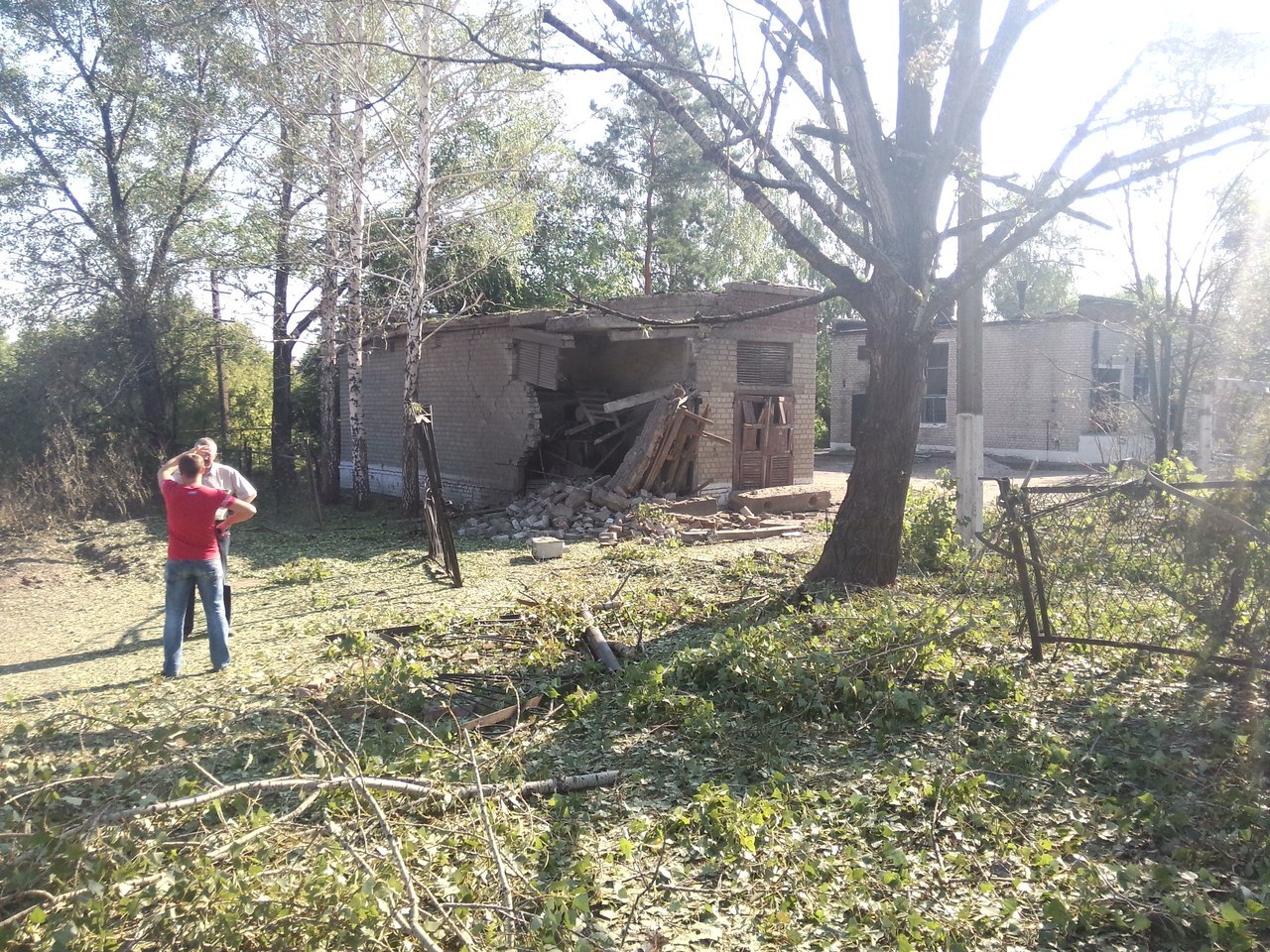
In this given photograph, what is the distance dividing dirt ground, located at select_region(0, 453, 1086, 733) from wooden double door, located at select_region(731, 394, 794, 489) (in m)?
3.47

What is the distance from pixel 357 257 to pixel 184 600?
31.6ft

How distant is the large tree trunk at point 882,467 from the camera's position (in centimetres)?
790

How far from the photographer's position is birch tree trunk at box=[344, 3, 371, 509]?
13531 millimetres

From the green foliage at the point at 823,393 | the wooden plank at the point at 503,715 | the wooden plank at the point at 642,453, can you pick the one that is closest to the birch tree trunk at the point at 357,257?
the wooden plank at the point at 642,453

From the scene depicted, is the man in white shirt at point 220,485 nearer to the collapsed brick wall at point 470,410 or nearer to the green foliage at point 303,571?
the green foliage at point 303,571

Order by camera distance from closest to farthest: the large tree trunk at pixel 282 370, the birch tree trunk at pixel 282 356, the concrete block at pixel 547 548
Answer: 1. the concrete block at pixel 547 548
2. the birch tree trunk at pixel 282 356
3. the large tree trunk at pixel 282 370

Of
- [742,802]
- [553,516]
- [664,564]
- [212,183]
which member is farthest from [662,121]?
[742,802]

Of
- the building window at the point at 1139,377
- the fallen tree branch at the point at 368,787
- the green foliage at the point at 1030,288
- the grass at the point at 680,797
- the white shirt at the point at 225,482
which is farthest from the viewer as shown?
the green foliage at the point at 1030,288

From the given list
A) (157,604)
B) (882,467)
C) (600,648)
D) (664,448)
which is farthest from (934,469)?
(157,604)

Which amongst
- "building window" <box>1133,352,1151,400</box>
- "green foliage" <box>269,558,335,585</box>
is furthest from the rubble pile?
"building window" <box>1133,352,1151,400</box>

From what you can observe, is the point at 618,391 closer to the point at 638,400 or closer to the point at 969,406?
the point at 638,400

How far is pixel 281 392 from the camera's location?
1950cm

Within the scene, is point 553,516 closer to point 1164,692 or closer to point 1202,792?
point 1164,692

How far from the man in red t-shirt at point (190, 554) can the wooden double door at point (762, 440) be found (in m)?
10.3
